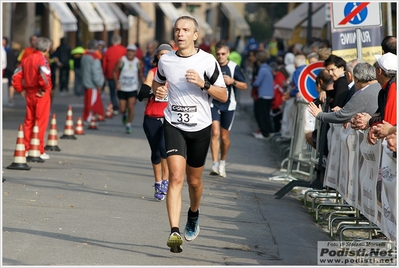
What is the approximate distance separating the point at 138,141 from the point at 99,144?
3.90 feet

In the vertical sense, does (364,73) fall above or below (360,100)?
above

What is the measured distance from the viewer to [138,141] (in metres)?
19.7

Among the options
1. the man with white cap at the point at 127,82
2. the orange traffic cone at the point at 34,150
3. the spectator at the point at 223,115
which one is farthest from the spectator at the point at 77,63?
the spectator at the point at 223,115

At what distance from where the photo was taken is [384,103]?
853 cm

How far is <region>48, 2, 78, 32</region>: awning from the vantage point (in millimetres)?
34562

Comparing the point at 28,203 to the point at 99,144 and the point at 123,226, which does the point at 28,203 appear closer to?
the point at 123,226

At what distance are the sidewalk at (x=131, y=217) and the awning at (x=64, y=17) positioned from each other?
58.3 ft

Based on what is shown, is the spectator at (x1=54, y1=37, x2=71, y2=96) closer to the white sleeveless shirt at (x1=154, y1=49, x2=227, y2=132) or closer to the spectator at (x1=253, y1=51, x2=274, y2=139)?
the spectator at (x1=253, y1=51, x2=274, y2=139)

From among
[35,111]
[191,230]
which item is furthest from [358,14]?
[191,230]

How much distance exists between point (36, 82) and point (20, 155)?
150 cm

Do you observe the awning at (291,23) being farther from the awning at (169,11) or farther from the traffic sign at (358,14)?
the awning at (169,11)

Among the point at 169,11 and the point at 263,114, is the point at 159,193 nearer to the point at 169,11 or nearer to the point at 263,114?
the point at 263,114

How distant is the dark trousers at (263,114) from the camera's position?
2153 cm

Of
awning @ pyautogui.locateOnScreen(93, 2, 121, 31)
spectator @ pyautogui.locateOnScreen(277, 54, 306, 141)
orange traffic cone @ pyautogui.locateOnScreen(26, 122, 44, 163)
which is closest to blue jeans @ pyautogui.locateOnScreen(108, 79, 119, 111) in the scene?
spectator @ pyautogui.locateOnScreen(277, 54, 306, 141)
